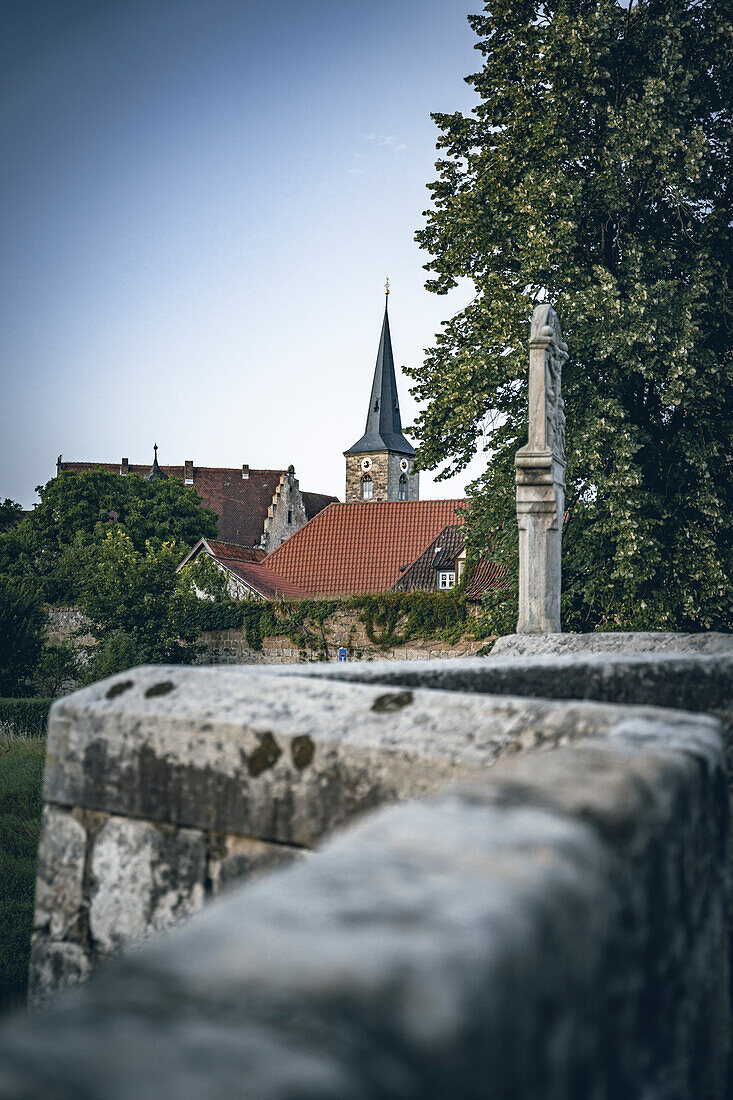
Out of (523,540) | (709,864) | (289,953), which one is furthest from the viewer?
(523,540)

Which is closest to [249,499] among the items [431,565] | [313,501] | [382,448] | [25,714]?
[313,501]

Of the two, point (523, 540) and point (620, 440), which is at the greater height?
point (620, 440)

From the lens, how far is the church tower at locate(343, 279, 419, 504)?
200 feet

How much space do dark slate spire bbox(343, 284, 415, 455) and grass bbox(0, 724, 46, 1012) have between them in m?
51.8

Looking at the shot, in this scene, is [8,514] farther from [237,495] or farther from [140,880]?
[140,880]

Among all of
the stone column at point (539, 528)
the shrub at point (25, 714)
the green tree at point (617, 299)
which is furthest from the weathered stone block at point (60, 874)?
the shrub at point (25, 714)

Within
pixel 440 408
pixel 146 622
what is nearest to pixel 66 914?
pixel 440 408

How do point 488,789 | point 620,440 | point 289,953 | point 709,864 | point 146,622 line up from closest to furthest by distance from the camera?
point 289,953 < point 488,789 < point 709,864 < point 620,440 < point 146,622

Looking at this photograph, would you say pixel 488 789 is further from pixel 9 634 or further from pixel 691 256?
pixel 9 634

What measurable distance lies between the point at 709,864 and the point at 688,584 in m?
11.4

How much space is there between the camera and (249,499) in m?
60.6

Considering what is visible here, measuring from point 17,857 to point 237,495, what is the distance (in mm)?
55050

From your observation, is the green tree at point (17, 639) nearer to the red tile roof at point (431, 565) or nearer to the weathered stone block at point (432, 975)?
the red tile roof at point (431, 565)

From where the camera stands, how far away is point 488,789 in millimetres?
1193
